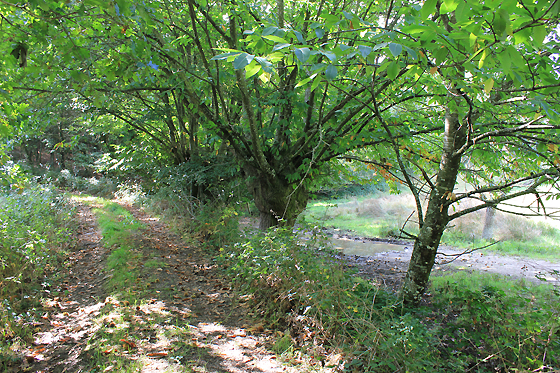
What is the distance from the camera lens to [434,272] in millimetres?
8039

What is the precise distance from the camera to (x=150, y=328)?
363 cm

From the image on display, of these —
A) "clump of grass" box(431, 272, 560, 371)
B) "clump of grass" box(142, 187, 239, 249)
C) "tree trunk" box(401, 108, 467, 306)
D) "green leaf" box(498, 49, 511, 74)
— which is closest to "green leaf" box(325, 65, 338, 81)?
"green leaf" box(498, 49, 511, 74)

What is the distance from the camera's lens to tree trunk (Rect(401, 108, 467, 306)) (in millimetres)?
4102

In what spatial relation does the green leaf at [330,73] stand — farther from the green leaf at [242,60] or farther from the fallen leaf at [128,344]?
the fallen leaf at [128,344]

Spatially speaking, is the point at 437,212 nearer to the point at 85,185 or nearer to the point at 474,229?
the point at 474,229

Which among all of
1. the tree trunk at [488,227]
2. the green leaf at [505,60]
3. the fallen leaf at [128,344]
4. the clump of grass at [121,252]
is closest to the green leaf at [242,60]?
the green leaf at [505,60]

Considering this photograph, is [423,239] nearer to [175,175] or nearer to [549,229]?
[175,175]

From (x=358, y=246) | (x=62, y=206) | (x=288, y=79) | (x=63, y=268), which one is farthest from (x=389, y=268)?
(x=62, y=206)

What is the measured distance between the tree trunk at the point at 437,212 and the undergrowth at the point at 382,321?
1.45 ft

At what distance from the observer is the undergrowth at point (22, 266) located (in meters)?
3.33

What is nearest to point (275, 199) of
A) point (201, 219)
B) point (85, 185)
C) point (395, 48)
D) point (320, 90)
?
point (320, 90)

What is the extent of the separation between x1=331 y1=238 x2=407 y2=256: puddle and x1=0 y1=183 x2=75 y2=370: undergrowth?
8.40 m

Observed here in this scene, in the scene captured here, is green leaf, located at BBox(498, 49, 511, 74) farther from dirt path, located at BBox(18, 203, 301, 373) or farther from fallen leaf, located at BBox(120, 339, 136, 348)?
fallen leaf, located at BBox(120, 339, 136, 348)

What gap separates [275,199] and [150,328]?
3.39m
